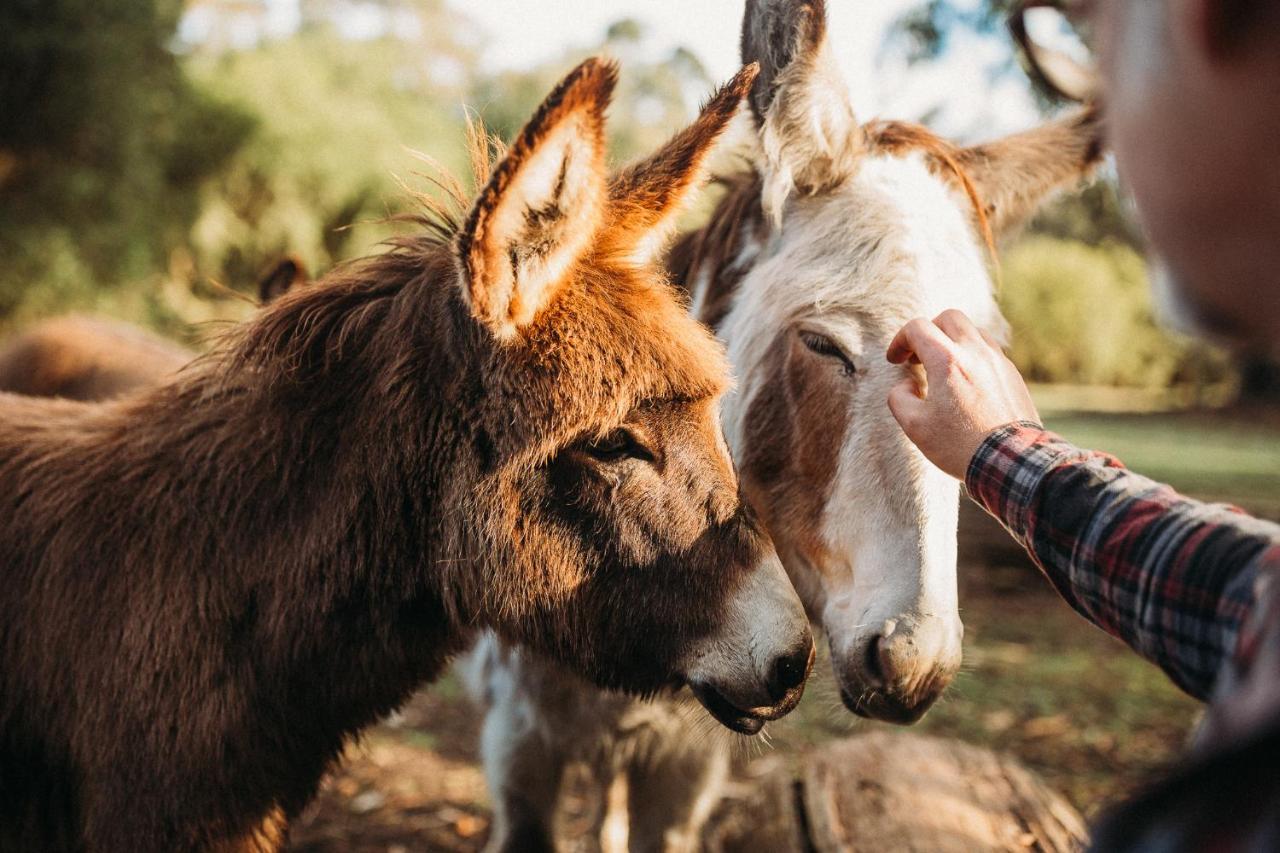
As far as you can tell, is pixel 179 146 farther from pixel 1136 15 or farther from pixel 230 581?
pixel 1136 15

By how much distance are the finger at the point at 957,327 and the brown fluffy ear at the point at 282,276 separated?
3441 mm

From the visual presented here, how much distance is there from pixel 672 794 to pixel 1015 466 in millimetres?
2094

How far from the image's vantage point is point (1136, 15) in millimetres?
833

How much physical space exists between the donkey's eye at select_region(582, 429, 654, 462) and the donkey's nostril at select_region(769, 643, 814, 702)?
52 centimetres

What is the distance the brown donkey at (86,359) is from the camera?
447cm

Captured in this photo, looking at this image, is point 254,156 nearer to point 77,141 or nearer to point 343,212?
point 343,212

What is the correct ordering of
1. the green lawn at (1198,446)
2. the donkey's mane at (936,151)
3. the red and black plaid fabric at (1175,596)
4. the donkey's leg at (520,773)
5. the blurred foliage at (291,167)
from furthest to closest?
the blurred foliage at (291,167)
the green lawn at (1198,446)
the donkey's leg at (520,773)
the donkey's mane at (936,151)
the red and black plaid fabric at (1175,596)

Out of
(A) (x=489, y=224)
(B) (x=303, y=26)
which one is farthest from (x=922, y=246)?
(B) (x=303, y=26)

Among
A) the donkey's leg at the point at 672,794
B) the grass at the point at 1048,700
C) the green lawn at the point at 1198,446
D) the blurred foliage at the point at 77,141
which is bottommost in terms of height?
the green lawn at the point at 1198,446

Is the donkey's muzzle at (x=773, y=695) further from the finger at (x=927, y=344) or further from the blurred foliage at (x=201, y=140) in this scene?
the blurred foliage at (x=201, y=140)

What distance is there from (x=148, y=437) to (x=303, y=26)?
23917 millimetres

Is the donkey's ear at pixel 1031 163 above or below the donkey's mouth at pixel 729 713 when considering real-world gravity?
above

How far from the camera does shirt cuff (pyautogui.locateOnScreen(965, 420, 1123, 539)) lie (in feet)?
5.30

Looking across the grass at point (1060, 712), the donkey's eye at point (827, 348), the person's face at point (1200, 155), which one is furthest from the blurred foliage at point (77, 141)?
the person's face at point (1200, 155)
